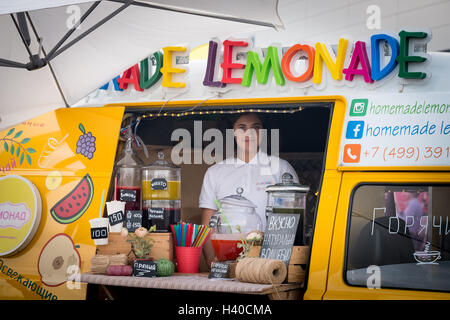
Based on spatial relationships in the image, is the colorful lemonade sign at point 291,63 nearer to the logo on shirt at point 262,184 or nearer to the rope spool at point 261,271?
the logo on shirt at point 262,184

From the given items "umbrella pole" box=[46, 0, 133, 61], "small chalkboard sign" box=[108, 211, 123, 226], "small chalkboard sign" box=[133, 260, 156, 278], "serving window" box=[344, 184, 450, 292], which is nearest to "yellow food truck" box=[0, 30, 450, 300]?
"serving window" box=[344, 184, 450, 292]

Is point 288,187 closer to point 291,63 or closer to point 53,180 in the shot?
point 291,63

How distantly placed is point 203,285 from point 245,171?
1736 millimetres

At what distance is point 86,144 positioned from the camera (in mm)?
5297

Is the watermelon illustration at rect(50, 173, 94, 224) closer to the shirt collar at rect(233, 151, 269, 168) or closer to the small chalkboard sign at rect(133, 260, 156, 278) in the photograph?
the small chalkboard sign at rect(133, 260, 156, 278)

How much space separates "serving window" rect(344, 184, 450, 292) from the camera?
13.2 ft

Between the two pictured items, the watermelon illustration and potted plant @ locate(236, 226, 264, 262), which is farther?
the watermelon illustration

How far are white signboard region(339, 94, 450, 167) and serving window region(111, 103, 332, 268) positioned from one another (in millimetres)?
1432

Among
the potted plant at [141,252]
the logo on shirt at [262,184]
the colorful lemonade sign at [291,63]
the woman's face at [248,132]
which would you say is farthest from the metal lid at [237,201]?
the colorful lemonade sign at [291,63]

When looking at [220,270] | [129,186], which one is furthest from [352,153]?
[129,186]

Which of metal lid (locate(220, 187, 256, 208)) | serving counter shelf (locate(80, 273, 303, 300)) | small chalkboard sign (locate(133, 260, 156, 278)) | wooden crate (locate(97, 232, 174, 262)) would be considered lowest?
serving counter shelf (locate(80, 273, 303, 300))

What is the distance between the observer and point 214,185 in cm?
567
